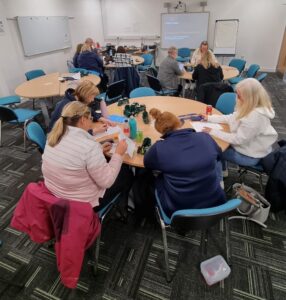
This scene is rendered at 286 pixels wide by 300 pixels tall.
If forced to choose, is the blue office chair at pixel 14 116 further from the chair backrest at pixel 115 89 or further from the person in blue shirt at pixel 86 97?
the chair backrest at pixel 115 89

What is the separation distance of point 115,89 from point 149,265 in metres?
2.80

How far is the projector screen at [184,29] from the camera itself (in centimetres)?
729

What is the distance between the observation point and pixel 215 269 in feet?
5.56

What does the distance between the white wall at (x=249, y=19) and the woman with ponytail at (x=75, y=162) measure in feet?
24.7

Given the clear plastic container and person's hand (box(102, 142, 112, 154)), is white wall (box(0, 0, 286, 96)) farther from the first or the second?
the clear plastic container

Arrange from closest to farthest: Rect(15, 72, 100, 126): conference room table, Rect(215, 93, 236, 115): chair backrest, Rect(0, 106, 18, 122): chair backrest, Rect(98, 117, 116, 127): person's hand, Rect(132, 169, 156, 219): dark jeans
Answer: Rect(132, 169, 156, 219): dark jeans < Rect(98, 117, 116, 127): person's hand < Rect(215, 93, 236, 115): chair backrest < Rect(0, 106, 18, 122): chair backrest < Rect(15, 72, 100, 126): conference room table

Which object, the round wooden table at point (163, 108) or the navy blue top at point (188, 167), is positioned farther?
the round wooden table at point (163, 108)

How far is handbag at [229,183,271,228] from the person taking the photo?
1997 millimetres

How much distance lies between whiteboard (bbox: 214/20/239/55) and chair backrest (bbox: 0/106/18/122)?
6726 mm

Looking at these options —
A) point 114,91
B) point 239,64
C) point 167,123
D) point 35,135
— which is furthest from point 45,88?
point 239,64

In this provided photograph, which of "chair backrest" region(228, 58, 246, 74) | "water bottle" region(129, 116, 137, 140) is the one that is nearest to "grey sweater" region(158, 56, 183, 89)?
"chair backrest" region(228, 58, 246, 74)

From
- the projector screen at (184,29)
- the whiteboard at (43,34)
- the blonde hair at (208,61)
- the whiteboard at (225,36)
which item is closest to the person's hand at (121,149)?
the blonde hair at (208,61)

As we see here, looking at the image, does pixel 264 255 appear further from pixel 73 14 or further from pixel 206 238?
pixel 73 14

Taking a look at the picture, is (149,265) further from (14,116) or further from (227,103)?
(14,116)
